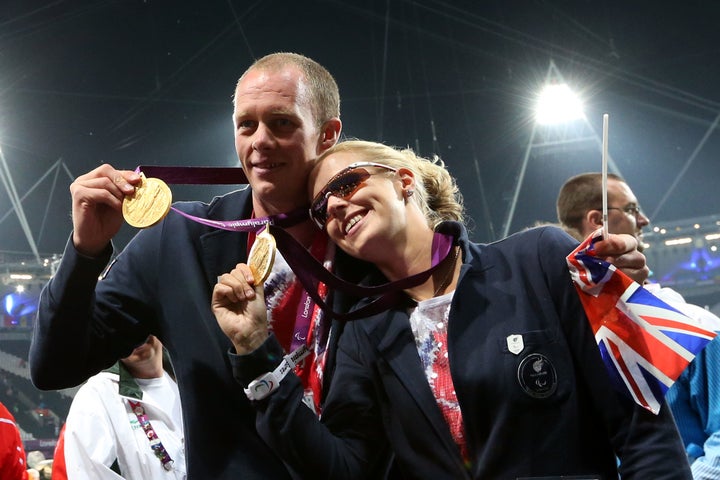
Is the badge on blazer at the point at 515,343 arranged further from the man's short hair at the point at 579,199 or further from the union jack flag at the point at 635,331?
the man's short hair at the point at 579,199

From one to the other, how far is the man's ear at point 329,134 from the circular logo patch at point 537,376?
32.8 inches

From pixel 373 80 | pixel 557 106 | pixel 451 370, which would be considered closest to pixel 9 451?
pixel 451 370

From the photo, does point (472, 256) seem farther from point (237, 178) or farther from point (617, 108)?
point (617, 108)

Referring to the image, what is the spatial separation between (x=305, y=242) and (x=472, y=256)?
1.52ft

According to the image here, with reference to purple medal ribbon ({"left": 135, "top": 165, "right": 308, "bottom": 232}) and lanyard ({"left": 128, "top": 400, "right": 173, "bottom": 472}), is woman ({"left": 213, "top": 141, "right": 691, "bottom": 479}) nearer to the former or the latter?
purple medal ribbon ({"left": 135, "top": 165, "right": 308, "bottom": 232})

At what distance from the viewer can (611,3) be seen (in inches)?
625

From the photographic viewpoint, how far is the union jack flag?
1518 millimetres

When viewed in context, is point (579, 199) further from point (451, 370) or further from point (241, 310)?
point (241, 310)

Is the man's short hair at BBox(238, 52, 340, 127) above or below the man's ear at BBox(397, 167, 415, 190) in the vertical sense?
above

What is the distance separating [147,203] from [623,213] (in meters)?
2.46

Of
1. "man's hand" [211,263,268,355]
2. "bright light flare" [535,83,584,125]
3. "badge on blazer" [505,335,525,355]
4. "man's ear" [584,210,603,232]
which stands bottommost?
"badge on blazer" [505,335,525,355]

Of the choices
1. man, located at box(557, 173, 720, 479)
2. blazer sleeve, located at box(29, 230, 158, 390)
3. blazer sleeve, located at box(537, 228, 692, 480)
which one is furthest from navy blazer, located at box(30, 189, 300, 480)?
man, located at box(557, 173, 720, 479)

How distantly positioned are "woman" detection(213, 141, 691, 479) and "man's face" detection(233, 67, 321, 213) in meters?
0.08

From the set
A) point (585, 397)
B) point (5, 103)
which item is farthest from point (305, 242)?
point (5, 103)
